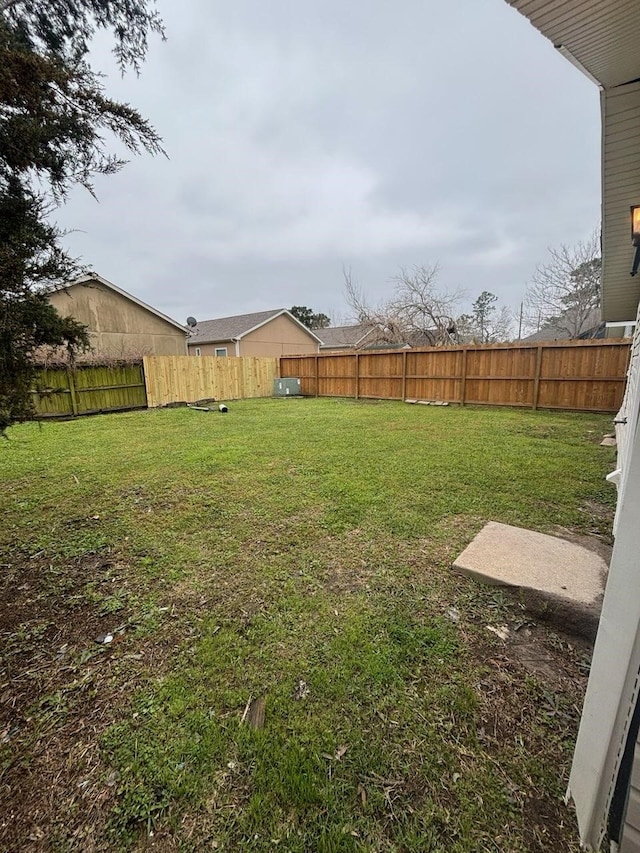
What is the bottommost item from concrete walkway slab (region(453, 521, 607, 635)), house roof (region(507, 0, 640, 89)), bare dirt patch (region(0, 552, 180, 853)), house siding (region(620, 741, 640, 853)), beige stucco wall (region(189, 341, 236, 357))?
bare dirt patch (region(0, 552, 180, 853))

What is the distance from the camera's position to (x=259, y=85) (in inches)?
287

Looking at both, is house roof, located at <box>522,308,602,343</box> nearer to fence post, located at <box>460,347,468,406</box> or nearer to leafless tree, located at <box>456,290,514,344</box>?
leafless tree, located at <box>456,290,514,344</box>

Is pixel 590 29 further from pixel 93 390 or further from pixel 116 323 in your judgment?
pixel 116 323

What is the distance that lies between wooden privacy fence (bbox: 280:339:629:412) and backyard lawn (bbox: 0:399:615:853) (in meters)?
6.05

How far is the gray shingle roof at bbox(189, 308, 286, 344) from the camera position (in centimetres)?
1989

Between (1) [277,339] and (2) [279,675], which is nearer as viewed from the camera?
(2) [279,675]

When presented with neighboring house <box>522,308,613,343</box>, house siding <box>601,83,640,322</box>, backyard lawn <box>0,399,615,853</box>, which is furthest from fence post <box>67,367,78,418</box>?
neighboring house <box>522,308,613,343</box>

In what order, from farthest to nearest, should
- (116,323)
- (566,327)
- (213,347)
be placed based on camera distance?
(213,347)
(566,327)
(116,323)

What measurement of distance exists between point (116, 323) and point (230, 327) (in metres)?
7.60

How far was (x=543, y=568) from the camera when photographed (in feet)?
7.16

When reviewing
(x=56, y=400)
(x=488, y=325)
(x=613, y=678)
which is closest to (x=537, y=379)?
(x=613, y=678)

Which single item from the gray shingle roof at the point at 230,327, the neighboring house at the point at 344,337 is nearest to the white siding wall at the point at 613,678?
the gray shingle roof at the point at 230,327

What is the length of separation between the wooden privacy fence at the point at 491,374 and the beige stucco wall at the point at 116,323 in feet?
23.9

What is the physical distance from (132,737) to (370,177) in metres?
15.8
